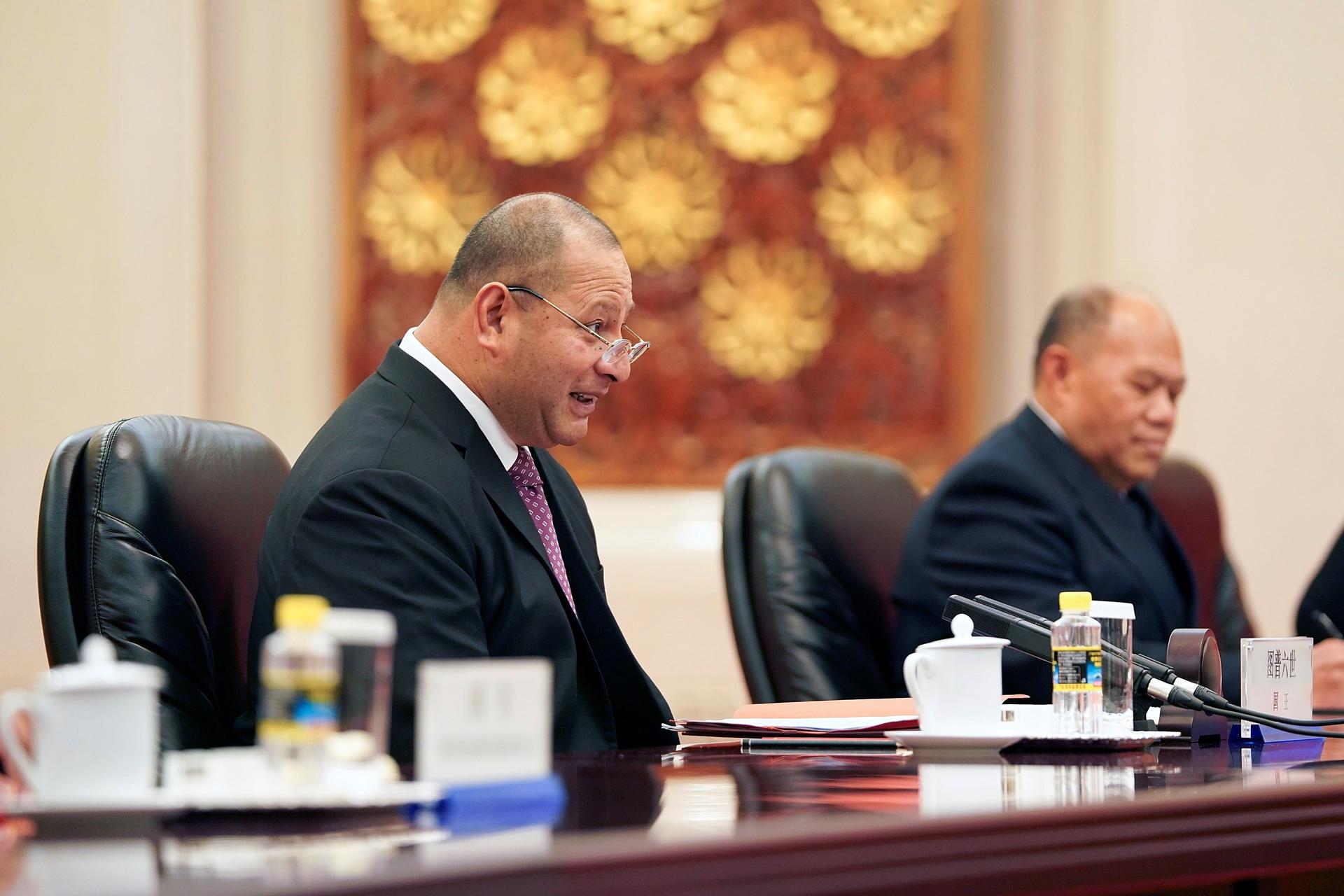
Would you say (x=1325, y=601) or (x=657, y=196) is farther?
(x=657, y=196)

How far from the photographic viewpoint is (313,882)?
2.49 ft

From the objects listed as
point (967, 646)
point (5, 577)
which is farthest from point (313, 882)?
point (5, 577)

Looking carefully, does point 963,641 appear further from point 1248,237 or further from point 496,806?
point 1248,237

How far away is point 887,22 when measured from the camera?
4504mm

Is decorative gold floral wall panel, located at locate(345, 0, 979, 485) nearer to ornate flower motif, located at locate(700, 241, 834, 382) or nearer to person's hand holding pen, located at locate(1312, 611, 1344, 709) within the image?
ornate flower motif, located at locate(700, 241, 834, 382)

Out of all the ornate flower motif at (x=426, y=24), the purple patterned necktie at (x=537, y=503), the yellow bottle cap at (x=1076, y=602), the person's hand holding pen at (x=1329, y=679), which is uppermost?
the ornate flower motif at (x=426, y=24)

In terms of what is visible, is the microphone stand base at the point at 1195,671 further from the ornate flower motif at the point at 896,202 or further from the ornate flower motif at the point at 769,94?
the ornate flower motif at the point at 769,94

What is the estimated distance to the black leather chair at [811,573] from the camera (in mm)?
2773

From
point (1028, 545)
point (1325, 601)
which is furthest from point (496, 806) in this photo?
point (1325, 601)

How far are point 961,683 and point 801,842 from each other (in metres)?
0.74

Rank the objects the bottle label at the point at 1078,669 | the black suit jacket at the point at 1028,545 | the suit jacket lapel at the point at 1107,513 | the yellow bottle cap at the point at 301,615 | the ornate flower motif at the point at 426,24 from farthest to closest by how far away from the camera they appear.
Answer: the ornate flower motif at the point at 426,24
the suit jacket lapel at the point at 1107,513
the black suit jacket at the point at 1028,545
the bottle label at the point at 1078,669
the yellow bottle cap at the point at 301,615

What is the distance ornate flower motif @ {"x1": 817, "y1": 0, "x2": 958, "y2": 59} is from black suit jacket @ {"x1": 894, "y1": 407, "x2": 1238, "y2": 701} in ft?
5.53

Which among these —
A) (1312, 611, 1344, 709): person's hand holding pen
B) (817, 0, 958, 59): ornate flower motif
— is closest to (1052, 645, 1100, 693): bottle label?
(1312, 611, 1344, 709): person's hand holding pen

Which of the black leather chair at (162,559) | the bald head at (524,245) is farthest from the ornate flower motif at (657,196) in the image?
the black leather chair at (162,559)
